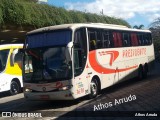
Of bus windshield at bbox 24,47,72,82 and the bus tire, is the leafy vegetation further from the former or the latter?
bus windshield at bbox 24,47,72,82

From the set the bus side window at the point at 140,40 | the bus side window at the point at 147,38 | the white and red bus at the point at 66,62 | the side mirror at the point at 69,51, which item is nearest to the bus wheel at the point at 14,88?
the white and red bus at the point at 66,62

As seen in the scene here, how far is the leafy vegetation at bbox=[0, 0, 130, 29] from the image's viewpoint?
25.6 meters

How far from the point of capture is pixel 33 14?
1117 inches

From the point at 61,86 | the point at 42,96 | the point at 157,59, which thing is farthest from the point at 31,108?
the point at 157,59

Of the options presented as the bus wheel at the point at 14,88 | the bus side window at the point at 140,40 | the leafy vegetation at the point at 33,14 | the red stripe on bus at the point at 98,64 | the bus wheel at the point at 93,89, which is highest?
the leafy vegetation at the point at 33,14

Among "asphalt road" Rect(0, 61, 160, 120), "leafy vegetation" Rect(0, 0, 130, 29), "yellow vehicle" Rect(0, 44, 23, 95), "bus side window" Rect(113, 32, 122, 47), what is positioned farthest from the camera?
"leafy vegetation" Rect(0, 0, 130, 29)

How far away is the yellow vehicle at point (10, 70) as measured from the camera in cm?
1886

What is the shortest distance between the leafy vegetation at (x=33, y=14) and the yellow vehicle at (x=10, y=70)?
5.76 meters

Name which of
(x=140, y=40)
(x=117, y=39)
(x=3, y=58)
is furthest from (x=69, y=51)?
(x=140, y=40)

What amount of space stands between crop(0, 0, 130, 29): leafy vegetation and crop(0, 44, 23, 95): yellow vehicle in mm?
5757

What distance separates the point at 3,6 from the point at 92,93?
503 inches

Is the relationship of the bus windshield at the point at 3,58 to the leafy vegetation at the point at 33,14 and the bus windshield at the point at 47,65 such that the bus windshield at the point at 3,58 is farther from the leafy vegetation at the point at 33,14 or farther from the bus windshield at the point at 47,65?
the leafy vegetation at the point at 33,14

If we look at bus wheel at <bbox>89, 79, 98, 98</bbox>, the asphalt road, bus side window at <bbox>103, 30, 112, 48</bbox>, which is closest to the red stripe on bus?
bus side window at <bbox>103, 30, 112, 48</bbox>

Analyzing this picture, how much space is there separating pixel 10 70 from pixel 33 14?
390 inches
